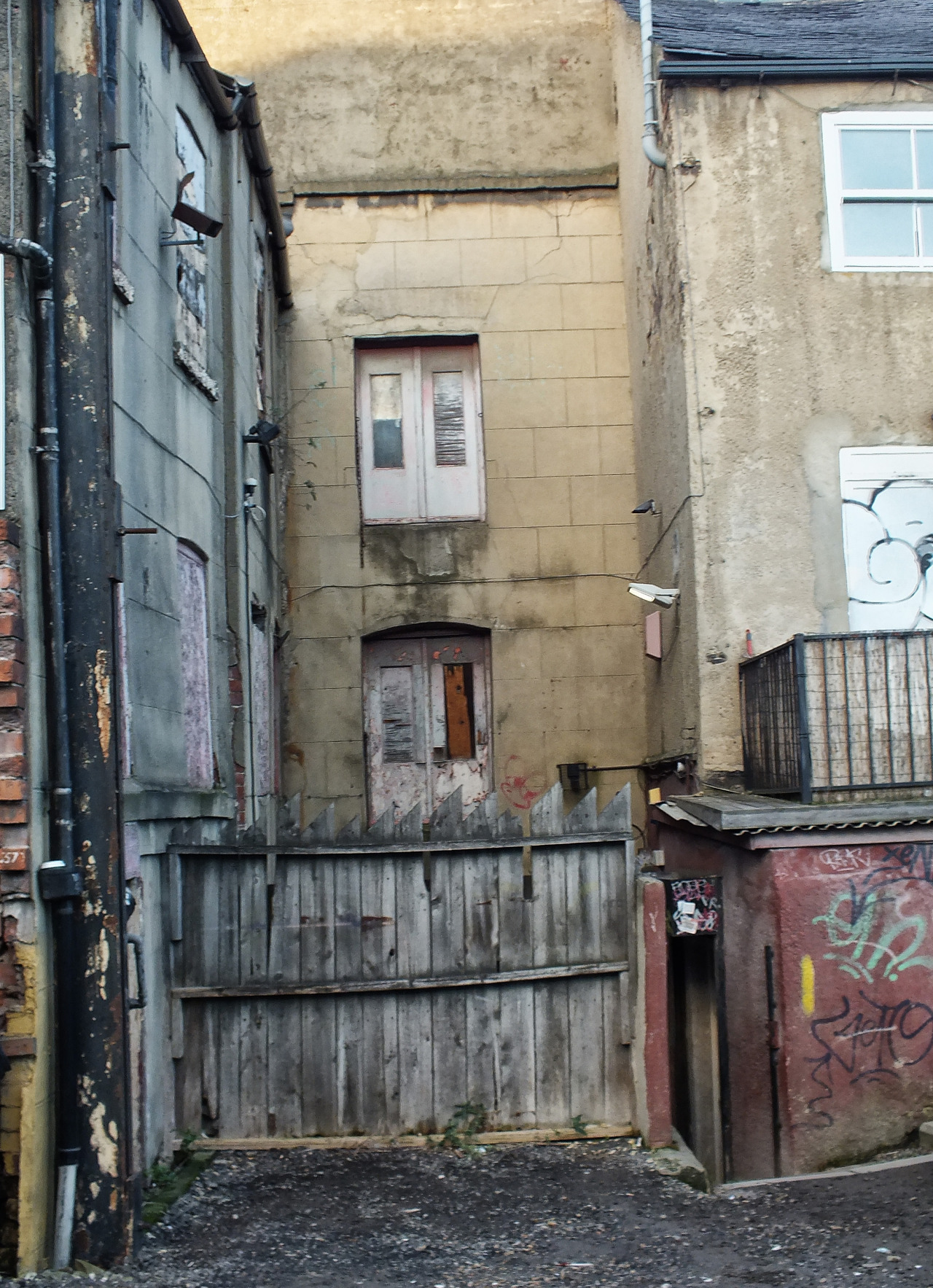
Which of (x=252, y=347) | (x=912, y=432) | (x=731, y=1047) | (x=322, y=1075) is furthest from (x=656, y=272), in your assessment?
(x=322, y=1075)

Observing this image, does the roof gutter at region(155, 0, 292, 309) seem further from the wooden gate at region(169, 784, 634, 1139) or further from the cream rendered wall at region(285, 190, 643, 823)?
the wooden gate at region(169, 784, 634, 1139)

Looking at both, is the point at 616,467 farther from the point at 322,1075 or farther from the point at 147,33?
the point at 322,1075

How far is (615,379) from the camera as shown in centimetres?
1215

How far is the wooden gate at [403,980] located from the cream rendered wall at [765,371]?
255 cm

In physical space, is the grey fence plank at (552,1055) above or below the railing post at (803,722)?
below

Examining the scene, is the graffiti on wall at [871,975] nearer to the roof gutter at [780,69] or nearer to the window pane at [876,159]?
the window pane at [876,159]

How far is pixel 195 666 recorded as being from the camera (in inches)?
316

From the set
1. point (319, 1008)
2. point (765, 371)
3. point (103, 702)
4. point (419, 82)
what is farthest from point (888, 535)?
point (419, 82)

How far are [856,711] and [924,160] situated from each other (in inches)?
180

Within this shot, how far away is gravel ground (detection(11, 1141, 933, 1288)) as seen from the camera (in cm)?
522

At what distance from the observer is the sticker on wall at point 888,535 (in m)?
9.27

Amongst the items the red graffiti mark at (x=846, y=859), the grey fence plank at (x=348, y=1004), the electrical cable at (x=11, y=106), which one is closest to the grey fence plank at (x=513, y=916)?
the grey fence plank at (x=348, y=1004)

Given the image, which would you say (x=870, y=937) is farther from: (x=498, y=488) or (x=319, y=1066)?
(x=498, y=488)

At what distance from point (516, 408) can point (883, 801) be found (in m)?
5.99
